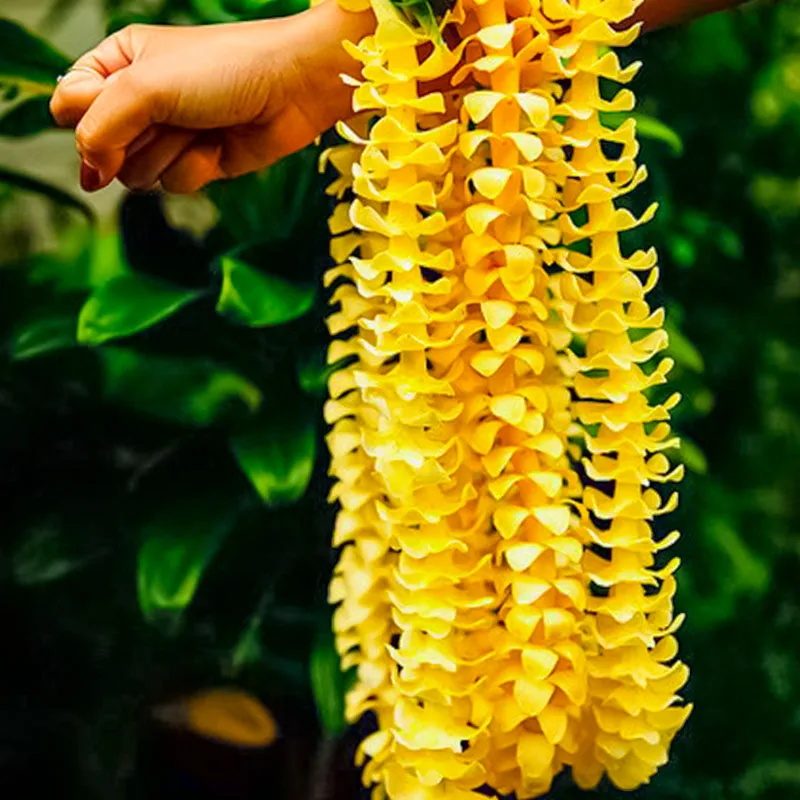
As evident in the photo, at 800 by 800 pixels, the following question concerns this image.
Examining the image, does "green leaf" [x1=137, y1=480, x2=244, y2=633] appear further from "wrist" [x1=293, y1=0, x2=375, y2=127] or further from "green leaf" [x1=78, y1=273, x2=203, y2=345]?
"wrist" [x1=293, y1=0, x2=375, y2=127]

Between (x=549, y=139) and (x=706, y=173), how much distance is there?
2.67 feet

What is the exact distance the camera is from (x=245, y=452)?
95 cm

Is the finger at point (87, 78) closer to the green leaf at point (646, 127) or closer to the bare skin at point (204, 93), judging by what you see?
the bare skin at point (204, 93)

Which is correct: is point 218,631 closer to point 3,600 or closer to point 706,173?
point 3,600

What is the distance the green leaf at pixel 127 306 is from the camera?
2.99ft

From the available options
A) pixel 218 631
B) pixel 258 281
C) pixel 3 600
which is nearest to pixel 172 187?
pixel 258 281

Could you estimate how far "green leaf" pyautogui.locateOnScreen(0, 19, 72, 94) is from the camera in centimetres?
94

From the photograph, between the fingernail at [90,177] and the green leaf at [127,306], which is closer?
the fingernail at [90,177]

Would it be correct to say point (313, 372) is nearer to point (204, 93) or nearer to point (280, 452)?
point (280, 452)

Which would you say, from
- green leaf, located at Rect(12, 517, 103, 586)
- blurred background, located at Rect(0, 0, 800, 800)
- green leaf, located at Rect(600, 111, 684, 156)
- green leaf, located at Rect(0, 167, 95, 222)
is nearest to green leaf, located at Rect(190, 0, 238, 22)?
blurred background, located at Rect(0, 0, 800, 800)

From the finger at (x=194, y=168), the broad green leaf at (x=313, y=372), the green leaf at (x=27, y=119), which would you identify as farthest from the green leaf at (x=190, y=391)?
the finger at (x=194, y=168)

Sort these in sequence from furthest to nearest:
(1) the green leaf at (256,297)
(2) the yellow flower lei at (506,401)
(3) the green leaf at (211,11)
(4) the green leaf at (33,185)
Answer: (4) the green leaf at (33,185) → (3) the green leaf at (211,11) → (1) the green leaf at (256,297) → (2) the yellow flower lei at (506,401)

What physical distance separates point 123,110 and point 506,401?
0.26m

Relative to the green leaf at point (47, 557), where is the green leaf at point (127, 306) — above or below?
above
